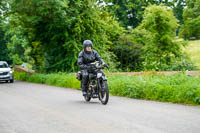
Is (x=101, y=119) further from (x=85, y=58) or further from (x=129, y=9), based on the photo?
(x=129, y=9)

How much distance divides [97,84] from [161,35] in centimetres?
1785

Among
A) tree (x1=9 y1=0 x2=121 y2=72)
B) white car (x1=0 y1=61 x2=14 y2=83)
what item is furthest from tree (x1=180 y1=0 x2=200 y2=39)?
white car (x1=0 y1=61 x2=14 y2=83)

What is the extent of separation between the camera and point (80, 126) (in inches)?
272

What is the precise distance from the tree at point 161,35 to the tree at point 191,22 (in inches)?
1400

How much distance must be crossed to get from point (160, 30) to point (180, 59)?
3135mm

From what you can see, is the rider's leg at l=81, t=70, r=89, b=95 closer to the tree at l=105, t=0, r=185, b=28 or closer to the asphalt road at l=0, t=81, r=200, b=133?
the asphalt road at l=0, t=81, r=200, b=133

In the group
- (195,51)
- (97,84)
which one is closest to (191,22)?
(195,51)

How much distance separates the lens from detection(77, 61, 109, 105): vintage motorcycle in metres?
10.2

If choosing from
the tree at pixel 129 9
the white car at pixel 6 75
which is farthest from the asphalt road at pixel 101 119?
the tree at pixel 129 9

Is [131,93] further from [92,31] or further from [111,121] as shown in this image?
[92,31]

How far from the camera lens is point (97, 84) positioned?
10594 mm

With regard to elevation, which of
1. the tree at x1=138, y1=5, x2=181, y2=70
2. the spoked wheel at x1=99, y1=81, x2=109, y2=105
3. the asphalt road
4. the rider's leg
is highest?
the tree at x1=138, y1=5, x2=181, y2=70

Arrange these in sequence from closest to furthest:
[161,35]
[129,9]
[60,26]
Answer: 1. [60,26]
2. [161,35]
3. [129,9]

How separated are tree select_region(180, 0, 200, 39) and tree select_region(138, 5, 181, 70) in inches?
1400
